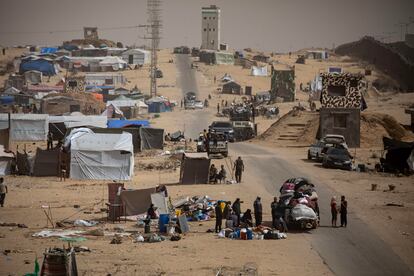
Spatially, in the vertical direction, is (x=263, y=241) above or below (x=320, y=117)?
below

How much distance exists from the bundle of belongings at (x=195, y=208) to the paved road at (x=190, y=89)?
2907 centimetres

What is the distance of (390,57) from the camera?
11094cm

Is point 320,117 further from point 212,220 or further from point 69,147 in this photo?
point 212,220

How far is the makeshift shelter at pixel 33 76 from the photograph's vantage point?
9856 cm

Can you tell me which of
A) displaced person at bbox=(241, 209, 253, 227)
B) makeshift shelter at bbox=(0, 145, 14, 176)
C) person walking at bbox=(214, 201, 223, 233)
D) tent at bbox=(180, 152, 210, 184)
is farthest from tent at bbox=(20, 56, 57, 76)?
person walking at bbox=(214, 201, 223, 233)

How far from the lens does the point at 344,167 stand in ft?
119

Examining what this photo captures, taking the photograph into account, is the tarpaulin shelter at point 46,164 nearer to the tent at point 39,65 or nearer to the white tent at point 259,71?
the tent at point 39,65

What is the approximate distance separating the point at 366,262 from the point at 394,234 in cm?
388

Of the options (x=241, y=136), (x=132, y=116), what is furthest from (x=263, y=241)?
(x=132, y=116)

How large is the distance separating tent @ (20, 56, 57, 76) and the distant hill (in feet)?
151

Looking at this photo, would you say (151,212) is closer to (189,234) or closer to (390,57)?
(189,234)

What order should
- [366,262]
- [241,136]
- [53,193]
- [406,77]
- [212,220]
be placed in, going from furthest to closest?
[406,77], [241,136], [53,193], [212,220], [366,262]

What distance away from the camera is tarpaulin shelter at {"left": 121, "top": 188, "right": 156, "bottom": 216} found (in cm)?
2547

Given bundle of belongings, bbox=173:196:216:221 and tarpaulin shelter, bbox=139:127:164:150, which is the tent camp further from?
bundle of belongings, bbox=173:196:216:221
